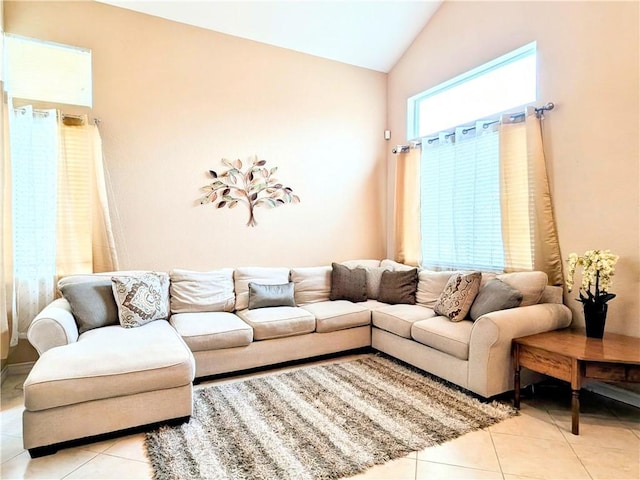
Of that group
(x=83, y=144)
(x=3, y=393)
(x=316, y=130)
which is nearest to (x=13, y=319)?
(x=3, y=393)

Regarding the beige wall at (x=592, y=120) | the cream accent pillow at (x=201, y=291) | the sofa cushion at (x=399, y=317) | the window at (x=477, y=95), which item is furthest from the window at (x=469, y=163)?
the cream accent pillow at (x=201, y=291)

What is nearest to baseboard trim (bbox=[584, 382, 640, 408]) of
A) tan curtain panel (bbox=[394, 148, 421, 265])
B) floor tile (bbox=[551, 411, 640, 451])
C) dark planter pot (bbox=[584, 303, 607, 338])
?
floor tile (bbox=[551, 411, 640, 451])

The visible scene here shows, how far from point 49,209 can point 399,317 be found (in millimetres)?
3206

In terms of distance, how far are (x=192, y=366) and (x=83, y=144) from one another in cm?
232

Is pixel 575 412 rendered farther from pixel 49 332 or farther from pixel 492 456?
pixel 49 332

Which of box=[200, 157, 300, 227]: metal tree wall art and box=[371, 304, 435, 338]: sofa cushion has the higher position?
box=[200, 157, 300, 227]: metal tree wall art

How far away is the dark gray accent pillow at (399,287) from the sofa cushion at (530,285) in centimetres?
105

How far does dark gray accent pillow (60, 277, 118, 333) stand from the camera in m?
2.77

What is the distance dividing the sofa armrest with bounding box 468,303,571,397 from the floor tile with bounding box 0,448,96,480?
2.46m

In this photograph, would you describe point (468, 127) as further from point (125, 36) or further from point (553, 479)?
point (125, 36)

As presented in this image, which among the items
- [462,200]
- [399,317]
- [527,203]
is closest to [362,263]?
[399,317]

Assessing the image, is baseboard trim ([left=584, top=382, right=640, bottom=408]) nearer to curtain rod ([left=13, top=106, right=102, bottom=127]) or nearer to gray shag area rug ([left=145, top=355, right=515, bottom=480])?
gray shag area rug ([left=145, top=355, right=515, bottom=480])

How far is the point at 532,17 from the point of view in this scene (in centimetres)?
323

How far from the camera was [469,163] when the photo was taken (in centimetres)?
383
